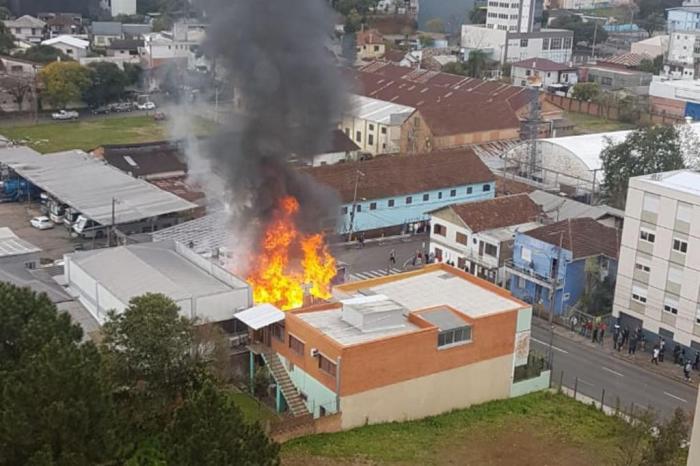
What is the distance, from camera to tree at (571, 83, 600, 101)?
60.1 m

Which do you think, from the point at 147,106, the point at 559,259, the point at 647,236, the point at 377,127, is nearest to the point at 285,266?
the point at 559,259

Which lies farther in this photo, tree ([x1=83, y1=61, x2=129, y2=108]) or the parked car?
tree ([x1=83, y1=61, x2=129, y2=108])

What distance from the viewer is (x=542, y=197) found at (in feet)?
111

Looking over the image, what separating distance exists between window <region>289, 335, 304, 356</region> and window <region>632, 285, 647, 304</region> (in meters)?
10.7

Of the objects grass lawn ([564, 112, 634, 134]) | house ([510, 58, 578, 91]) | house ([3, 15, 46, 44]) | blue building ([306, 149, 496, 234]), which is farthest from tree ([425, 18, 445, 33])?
blue building ([306, 149, 496, 234])

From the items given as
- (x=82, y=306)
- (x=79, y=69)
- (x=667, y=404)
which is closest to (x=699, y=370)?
(x=667, y=404)

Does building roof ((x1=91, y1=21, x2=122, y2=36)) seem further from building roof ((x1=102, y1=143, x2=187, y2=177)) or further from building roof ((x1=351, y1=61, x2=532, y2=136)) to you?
building roof ((x1=102, y1=143, x2=187, y2=177))

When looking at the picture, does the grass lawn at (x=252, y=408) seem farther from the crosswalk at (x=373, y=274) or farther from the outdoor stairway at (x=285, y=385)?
the crosswalk at (x=373, y=274)

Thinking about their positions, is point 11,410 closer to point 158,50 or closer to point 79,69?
point 79,69

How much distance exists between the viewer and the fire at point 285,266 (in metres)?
23.9

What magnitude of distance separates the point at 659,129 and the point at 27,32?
57.4m

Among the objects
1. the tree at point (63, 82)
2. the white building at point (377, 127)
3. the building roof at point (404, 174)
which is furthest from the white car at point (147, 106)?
the building roof at point (404, 174)

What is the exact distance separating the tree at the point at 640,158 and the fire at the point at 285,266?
46.5 feet

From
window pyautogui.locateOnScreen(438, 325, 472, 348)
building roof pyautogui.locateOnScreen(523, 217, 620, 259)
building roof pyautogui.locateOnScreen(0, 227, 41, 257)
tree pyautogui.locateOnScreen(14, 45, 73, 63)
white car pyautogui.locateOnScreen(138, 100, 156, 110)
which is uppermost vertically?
tree pyautogui.locateOnScreen(14, 45, 73, 63)
